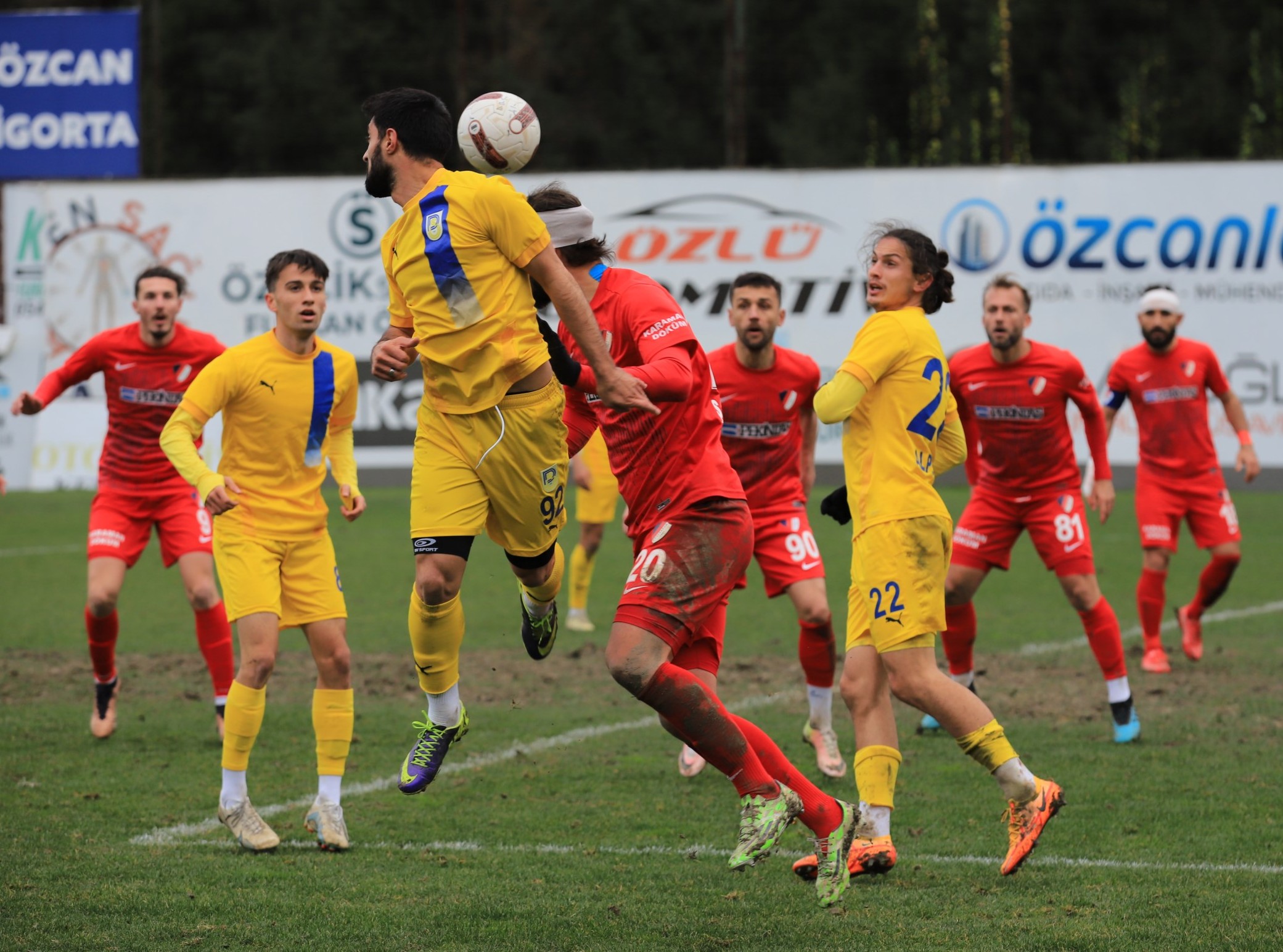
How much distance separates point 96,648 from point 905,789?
4.34m

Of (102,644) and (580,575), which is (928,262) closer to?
(102,644)

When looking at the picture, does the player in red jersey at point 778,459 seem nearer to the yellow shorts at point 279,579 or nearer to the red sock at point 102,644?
the yellow shorts at point 279,579

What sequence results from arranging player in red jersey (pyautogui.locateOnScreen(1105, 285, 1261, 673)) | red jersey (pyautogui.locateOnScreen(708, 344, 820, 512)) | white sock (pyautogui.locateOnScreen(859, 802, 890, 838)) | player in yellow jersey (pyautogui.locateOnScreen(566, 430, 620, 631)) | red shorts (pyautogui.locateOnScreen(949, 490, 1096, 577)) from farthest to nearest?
player in yellow jersey (pyautogui.locateOnScreen(566, 430, 620, 631))
player in red jersey (pyautogui.locateOnScreen(1105, 285, 1261, 673))
red shorts (pyautogui.locateOnScreen(949, 490, 1096, 577))
red jersey (pyautogui.locateOnScreen(708, 344, 820, 512))
white sock (pyautogui.locateOnScreen(859, 802, 890, 838))

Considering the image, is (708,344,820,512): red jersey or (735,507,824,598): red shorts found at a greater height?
(708,344,820,512): red jersey

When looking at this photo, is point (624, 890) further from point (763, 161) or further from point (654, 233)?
point (763, 161)

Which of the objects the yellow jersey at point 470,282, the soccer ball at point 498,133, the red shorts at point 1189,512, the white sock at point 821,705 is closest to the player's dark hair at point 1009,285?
the white sock at point 821,705

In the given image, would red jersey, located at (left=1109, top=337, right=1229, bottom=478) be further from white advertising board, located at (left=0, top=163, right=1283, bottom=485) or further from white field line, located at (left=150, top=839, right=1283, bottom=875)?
white advertising board, located at (left=0, top=163, right=1283, bottom=485)

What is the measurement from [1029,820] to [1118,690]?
274cm

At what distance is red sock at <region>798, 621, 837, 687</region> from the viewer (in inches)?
303

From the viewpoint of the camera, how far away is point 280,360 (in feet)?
22.4

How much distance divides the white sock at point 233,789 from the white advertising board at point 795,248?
Result: 48.2ft

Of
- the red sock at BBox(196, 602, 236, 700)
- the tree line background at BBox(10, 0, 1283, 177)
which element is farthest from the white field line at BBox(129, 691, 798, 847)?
the tree line background at BBox(10, 0, 1283, 177)

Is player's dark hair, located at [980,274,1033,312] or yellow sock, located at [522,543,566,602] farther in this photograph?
player's dark hair, located at [980,274,1033,312]

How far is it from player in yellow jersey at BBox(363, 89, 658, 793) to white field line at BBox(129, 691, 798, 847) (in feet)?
4.81
